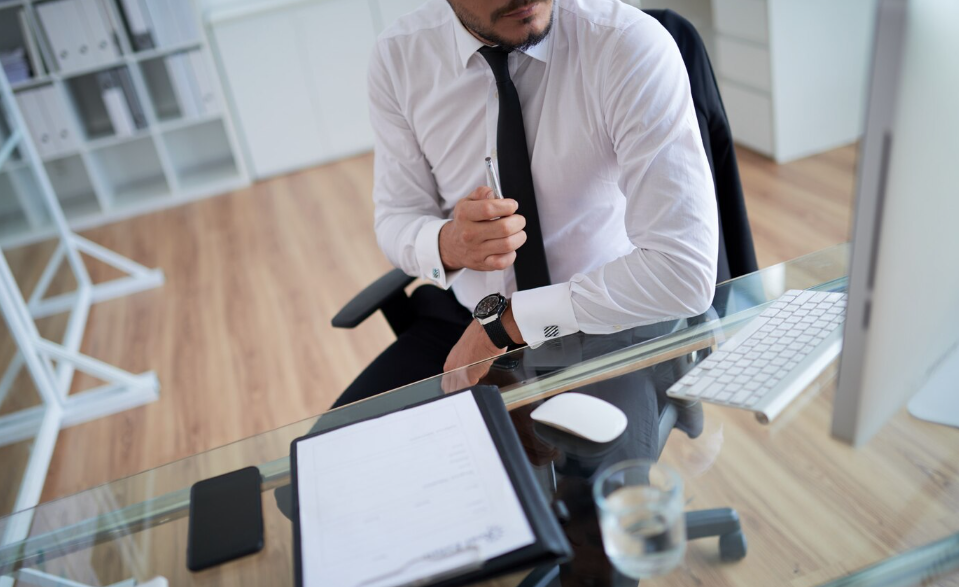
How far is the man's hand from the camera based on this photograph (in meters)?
1.11

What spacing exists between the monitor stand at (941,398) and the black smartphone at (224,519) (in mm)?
678

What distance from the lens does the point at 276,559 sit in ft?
2.47

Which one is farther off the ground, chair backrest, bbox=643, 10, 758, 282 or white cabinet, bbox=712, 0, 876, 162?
chair backrest, bbox=643, 10, 758, 282

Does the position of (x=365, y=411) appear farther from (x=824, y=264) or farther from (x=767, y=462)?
(x=824, y=264)

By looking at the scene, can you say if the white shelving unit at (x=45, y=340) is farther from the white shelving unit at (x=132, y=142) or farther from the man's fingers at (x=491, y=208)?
the man's fingers at (x=491, y=208)

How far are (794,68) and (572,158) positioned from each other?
2090mm

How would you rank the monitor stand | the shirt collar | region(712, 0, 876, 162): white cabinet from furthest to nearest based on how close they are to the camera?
region(712, 0, 876, 162): white cabinet
the shirt collar
the monitor stand

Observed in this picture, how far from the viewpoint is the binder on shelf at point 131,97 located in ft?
12.8

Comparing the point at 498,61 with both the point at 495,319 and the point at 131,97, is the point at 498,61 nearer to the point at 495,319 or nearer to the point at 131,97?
the point at 495,319

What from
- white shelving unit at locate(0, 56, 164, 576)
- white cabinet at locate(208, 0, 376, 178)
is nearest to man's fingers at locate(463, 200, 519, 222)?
white shelving unit at locate(0, 56, 164, 576)

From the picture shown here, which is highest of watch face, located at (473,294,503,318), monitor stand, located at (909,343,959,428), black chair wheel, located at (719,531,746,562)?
black chair wheel, located at (719,531,746,562)

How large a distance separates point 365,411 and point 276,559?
21cm

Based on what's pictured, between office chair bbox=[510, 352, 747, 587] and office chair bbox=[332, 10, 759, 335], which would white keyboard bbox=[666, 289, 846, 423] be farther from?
office chair bbox=[332, 10, 759, 335]

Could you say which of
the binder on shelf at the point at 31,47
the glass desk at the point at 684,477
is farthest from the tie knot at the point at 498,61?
Answer: the binder on shelf at the point at 31,47
